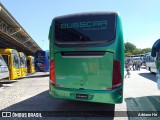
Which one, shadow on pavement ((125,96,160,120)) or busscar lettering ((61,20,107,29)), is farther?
shadow on pavement ((125,96,160,120))

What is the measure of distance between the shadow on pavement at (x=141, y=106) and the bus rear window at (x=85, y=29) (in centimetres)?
254

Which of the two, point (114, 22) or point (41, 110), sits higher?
point (114, 22)

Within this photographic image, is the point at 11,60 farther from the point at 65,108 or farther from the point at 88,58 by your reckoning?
the point at 88,58

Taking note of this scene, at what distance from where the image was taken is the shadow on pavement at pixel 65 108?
22.9 feet

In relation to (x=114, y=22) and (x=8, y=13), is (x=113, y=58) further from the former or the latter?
(x=8, y=13)

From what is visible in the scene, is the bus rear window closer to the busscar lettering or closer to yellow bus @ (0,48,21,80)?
the busscar lettering

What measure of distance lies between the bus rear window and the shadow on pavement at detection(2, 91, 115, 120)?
2.21 metres

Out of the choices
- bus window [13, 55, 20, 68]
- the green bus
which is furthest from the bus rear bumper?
bus window [13, 55, 20, 68]

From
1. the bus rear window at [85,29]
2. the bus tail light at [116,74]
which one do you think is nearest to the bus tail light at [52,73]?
the bus rear window at [85,29]

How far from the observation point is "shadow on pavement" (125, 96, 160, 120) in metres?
7.25

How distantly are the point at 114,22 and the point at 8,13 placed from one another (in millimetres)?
14036

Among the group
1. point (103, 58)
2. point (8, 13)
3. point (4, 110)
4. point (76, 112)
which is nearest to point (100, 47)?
point (103, 58)

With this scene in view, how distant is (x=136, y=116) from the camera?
6.79 metres

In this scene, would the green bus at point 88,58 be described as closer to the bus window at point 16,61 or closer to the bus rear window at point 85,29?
the bus rear window at point 85,29
